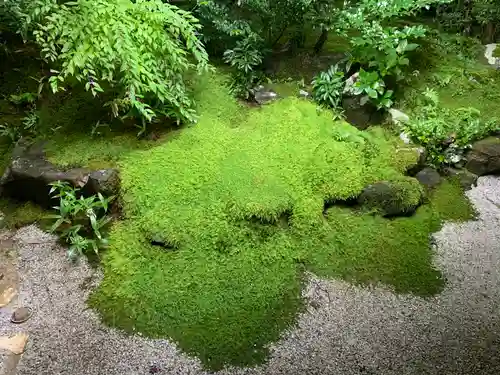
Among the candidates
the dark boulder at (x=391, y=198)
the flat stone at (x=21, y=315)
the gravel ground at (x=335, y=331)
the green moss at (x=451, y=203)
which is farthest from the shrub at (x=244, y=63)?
the flat stone at (x=21, y=315)

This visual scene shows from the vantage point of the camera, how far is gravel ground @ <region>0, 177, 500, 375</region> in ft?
9.48

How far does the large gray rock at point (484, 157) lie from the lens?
14.8 feet

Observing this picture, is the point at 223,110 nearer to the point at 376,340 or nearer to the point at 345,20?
the point at 345,20

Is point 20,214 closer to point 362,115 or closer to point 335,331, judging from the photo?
point 335,331

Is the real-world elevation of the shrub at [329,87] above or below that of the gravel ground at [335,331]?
above

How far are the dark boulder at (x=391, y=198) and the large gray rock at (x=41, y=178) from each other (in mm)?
2495

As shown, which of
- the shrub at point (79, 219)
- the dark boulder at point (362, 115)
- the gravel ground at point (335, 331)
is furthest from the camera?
the dark boulder at point (362, 115)

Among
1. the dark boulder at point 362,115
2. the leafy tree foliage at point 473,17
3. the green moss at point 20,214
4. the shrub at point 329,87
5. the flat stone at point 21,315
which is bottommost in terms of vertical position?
the flat stone at point 21,315

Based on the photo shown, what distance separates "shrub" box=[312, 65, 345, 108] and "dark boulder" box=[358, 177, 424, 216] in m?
1.38

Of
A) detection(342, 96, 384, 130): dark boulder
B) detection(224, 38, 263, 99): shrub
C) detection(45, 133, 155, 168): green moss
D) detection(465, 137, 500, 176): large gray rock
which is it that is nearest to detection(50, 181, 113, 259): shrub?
detection(45, 133, 155, 168): green moss

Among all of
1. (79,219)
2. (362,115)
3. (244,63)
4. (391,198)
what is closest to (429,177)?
(391,198)

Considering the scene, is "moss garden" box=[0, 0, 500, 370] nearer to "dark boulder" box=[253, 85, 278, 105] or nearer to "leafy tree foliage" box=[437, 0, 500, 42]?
"dark boulder" box=[253, 85, 278, 105]

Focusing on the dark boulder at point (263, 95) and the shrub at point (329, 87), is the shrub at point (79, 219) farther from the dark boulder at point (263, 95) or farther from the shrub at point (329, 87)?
A: the shrub at point (329, 87)

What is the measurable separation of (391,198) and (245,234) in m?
1.49
